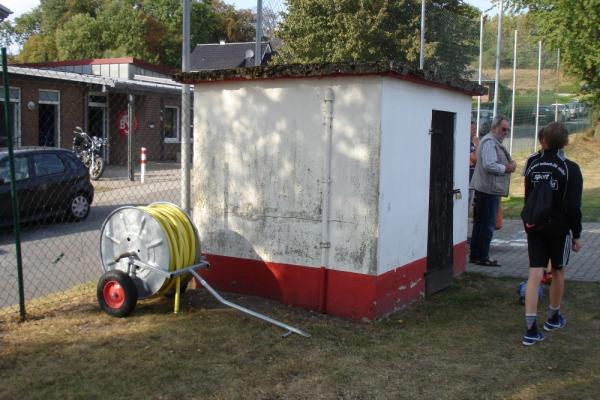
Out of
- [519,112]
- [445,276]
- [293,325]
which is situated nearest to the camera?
[293,325]

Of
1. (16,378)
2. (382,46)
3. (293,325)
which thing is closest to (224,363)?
(293,325)

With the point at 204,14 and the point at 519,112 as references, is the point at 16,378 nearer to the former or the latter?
the point at 519,112

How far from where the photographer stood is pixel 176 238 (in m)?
5.95

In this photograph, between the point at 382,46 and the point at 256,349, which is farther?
the point at 382,46

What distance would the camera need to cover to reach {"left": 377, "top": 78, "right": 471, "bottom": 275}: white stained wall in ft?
19.2

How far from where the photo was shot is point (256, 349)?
5188mm

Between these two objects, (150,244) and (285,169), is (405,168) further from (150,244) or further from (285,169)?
(150,244)

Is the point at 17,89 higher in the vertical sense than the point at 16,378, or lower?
higher

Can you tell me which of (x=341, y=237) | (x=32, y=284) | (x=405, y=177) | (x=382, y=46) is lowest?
(x=32, y=284)

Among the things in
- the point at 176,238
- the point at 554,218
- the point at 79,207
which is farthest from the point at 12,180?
the point at 79,207

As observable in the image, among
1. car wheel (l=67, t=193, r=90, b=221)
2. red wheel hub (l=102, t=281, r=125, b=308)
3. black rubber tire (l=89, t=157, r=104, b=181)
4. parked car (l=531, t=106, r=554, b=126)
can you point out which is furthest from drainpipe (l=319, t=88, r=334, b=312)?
parked car (l=531, t=106, r=554, b=126)

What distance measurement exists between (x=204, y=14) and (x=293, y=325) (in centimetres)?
5845

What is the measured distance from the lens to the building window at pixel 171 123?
28.6 m

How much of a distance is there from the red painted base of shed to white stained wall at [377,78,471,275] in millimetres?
175
